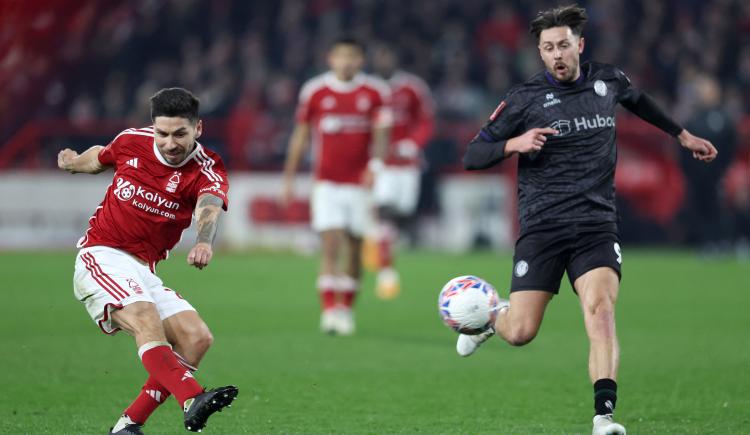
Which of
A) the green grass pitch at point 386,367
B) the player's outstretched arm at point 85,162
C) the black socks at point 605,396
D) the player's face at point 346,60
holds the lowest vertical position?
the green grass pitch at point 386,367

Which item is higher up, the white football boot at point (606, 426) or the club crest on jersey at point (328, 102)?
the club crest on jersey at point (328, 102)

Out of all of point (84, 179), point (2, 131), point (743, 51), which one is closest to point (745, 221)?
point (743, 51)

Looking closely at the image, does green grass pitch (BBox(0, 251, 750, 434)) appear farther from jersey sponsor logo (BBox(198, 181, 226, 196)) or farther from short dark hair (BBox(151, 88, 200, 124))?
short dark hair (BBox(151, 88, 200, 124))

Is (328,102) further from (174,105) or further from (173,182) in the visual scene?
(174,105)

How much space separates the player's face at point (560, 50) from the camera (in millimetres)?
6672

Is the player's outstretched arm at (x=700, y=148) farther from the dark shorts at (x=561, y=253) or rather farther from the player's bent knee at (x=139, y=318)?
the player's bent knee at (x=139, y=318)

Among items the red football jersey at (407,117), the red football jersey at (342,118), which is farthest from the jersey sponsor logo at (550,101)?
the red football jersey at (407,117)

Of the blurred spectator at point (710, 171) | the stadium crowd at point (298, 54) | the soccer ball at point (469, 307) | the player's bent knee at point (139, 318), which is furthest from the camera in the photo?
the stadium crowd at point (298, 54)

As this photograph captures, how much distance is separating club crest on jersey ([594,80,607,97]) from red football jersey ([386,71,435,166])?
942cm

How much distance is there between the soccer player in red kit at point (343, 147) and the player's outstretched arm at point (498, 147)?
4827mm

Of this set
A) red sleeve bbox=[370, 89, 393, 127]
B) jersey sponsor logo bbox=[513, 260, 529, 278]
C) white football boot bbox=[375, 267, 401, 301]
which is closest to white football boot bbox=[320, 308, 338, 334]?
red sleeve bbox=[370, 89, 393, 127]

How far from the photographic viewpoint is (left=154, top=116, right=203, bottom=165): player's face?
19.7 feet

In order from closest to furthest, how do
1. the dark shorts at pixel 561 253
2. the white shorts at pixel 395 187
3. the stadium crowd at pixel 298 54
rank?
the dark shorts at pixel 561 253
the white shorts at pixel 395 187
the stadium crowd at pixel 298 54

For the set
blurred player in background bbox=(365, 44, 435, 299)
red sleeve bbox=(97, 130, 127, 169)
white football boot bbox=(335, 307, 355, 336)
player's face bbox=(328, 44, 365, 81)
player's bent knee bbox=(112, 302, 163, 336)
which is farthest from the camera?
blurred player in background bbox=(365, 44, 435, 299)
